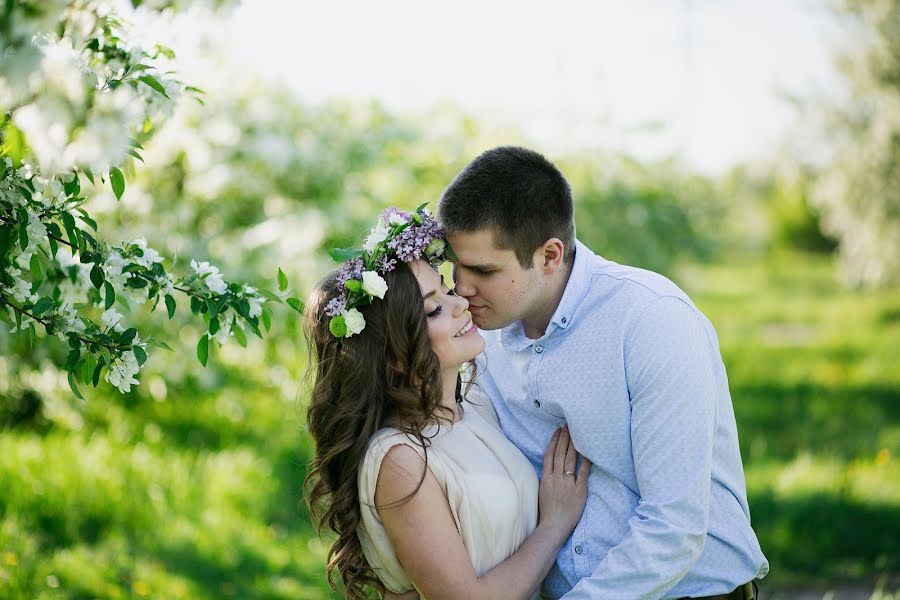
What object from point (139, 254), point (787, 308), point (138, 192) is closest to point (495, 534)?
point (139, 254)

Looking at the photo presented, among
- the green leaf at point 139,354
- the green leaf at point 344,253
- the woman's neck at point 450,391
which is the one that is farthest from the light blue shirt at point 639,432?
the green leaf at point 139,354

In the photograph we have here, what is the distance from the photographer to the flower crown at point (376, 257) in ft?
8.70

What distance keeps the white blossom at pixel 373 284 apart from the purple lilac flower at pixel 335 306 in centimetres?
11

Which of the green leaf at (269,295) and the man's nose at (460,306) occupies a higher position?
the green leaf at (269,295)

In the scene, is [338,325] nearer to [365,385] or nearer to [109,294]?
[365,385]

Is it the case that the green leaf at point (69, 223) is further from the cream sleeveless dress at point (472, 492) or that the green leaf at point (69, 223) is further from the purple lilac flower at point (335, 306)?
the cream sleeveless dress at point (472, 492)

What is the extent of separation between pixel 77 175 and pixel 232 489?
3.47 meters

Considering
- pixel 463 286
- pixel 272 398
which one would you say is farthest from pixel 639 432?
pixel 272 398

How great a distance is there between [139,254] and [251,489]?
3.22m

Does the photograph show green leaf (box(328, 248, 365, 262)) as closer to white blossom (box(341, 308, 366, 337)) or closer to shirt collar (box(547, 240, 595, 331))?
white blossom (box(341, 308, 366, 337))

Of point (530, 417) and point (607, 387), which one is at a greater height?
point (607, 387)

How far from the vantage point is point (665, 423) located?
251 centimetres

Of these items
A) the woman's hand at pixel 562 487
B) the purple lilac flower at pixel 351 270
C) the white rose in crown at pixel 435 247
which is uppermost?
the white rose in crown at pixel 435 247

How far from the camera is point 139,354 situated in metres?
2.46
